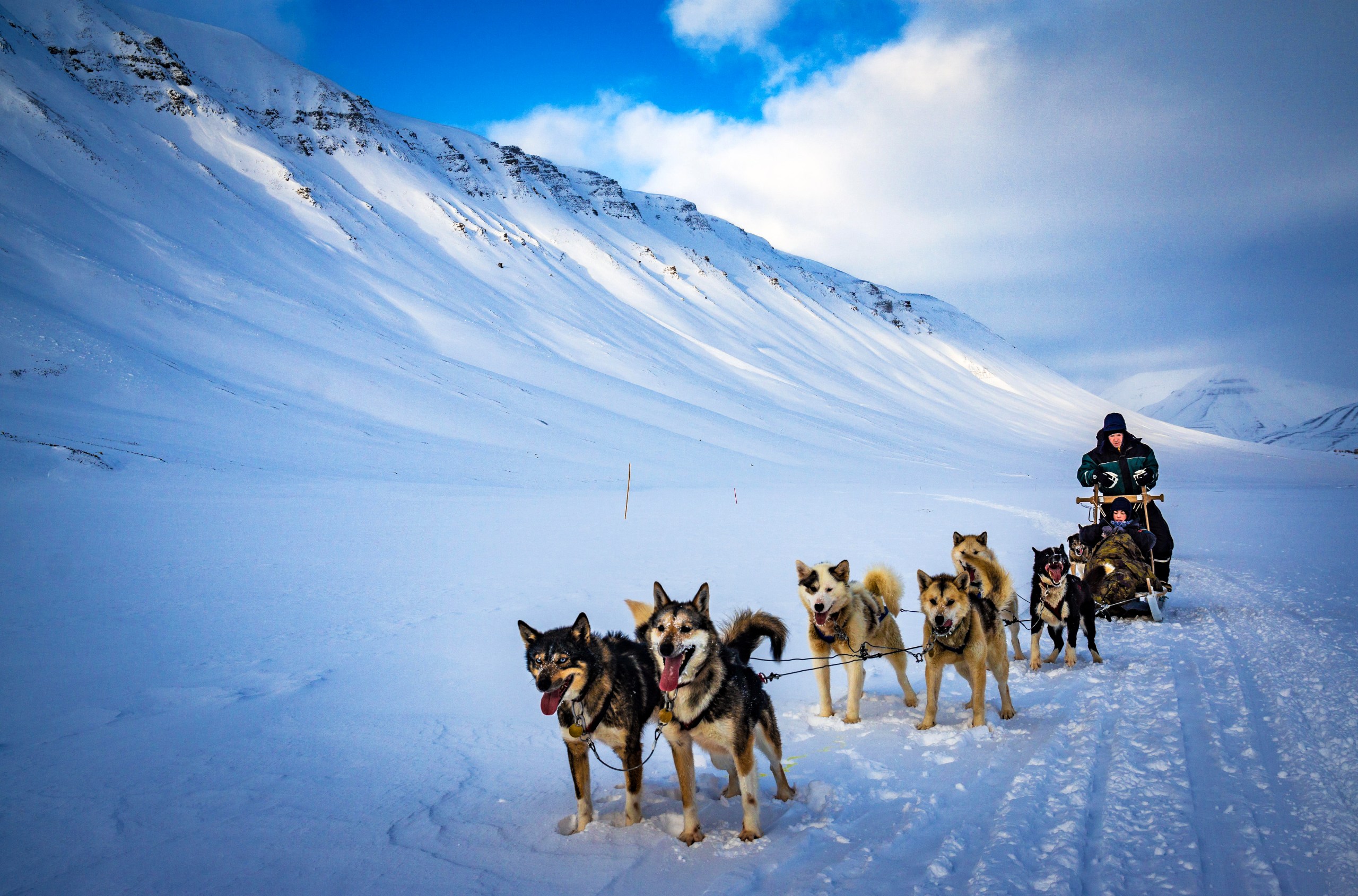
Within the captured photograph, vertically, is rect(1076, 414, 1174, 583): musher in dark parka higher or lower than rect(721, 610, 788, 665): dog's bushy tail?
higher

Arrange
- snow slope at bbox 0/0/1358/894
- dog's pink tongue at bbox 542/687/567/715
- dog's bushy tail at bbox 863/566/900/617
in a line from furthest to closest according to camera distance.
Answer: dog's bushy tail at bbox 863/566/900/617, dog's pink tongue at bbox 542/687/567/715, snow slope at bbox 0/0/1358/894

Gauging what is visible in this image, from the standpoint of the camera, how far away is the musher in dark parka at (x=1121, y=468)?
31.0 feet

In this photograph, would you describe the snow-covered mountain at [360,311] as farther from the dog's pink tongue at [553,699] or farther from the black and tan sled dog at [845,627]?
the dog's pink tongue at [553,699]

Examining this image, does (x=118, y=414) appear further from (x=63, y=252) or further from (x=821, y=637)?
(x=821, y=637)

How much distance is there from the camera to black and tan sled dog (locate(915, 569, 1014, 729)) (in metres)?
5.02

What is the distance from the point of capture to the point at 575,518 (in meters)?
17.0

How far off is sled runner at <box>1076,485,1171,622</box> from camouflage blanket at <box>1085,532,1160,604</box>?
69mm

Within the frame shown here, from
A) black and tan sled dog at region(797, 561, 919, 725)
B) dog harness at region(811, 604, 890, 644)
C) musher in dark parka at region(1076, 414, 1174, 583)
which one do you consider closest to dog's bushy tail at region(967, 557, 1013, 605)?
black and tan sled dog at region(797, 561, 919, 725)

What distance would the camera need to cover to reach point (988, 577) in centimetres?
618

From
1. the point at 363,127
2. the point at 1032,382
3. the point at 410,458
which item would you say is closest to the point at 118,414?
the point at 410,458

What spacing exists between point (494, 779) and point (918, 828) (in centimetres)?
280

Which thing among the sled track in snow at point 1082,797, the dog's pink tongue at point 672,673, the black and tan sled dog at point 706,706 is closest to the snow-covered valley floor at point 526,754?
the sled track in snow at point 1082,797

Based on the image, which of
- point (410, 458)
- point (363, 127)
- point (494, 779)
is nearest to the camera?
point (494, 779)

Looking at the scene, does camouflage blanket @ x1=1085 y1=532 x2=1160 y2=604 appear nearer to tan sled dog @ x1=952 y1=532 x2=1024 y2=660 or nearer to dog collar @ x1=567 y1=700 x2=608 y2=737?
tan sled dog @ x1=952 y1=532 x2=1024 y2=660
